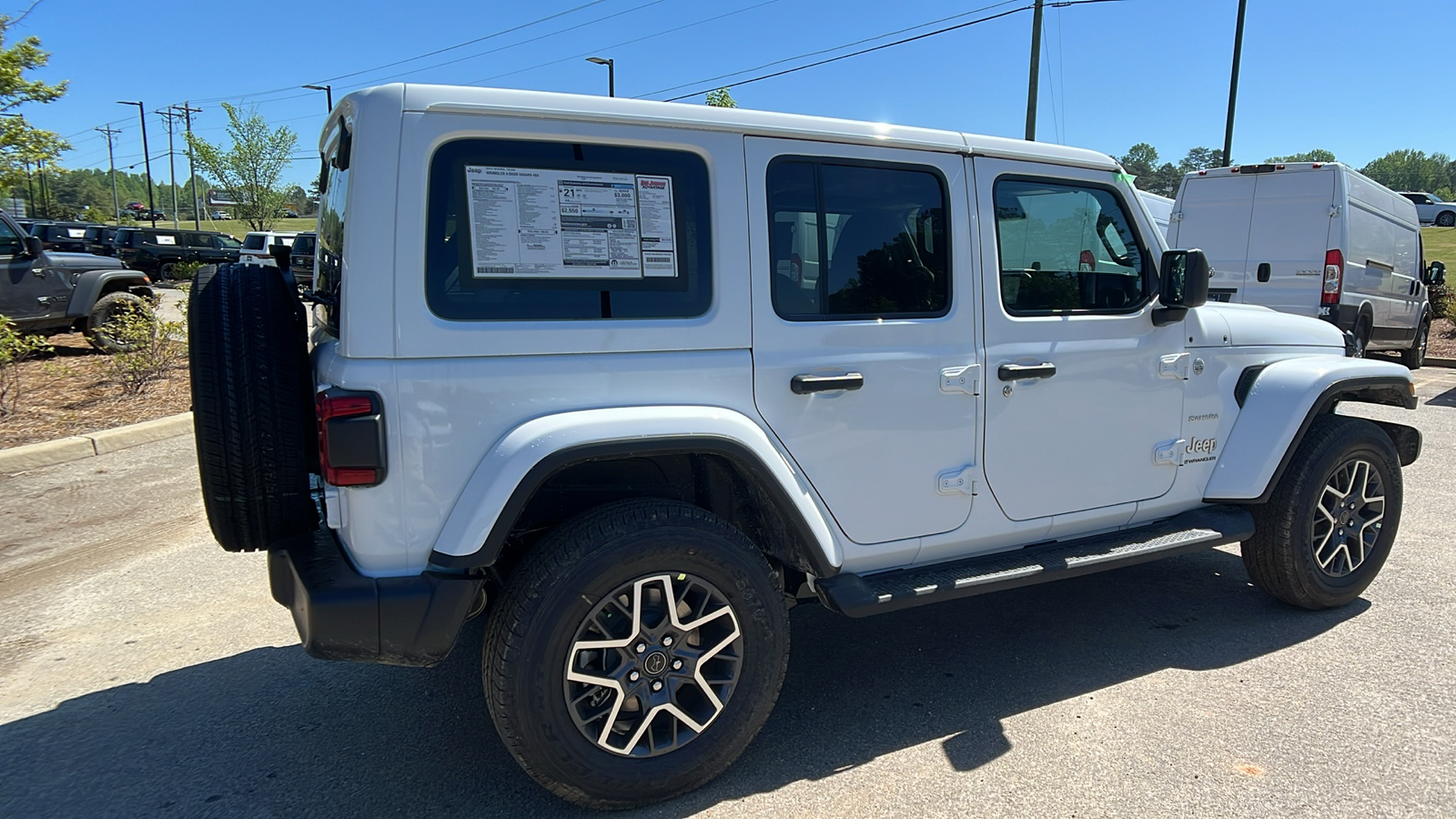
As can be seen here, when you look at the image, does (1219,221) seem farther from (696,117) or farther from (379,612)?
(379,612)

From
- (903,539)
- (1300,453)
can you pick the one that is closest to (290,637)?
(903,539)

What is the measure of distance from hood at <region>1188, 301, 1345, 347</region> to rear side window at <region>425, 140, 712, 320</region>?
91.5 inches

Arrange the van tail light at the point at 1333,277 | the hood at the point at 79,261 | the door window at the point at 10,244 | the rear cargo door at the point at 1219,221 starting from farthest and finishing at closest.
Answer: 1. the hood at the point at 79,261
2. the rear cargo door at the point at 1219,221
3. the door window at the point at 10,244
4. the van tail light at the point at 1333,277

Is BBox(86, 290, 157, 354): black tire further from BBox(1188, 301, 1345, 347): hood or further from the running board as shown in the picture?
BBox(1188, 301, 1345, 347): hood

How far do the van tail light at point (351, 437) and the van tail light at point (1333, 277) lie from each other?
10.9 meters

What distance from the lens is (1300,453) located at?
12.9 feet

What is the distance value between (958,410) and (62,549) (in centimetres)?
501

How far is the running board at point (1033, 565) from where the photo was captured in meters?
2.96

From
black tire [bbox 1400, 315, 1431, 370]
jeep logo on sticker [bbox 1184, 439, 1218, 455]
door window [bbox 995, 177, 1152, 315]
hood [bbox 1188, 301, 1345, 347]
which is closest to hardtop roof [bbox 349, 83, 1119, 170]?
door window [bbox 995, 177, 1152, 315]

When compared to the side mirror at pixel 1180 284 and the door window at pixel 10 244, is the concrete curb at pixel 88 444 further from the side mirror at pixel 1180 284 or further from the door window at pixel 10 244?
the side mirror at pixel 1180 284

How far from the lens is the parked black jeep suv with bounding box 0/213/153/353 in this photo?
405 inches

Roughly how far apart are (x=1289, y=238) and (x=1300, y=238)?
11 centimetres

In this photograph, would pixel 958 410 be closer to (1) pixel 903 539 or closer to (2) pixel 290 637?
(1) pixel 903 539

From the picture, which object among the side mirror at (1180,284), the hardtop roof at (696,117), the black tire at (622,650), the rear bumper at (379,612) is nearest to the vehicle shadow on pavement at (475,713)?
the black tire at (622,650)
